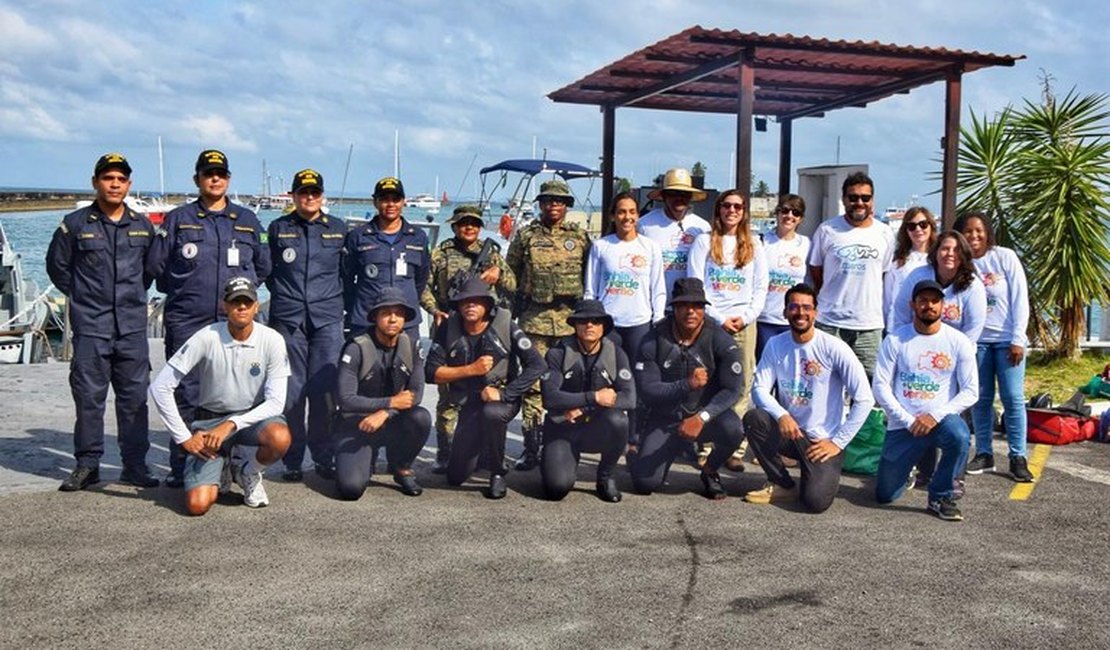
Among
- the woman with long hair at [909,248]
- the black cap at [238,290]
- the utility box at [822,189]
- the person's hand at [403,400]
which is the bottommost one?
the person's hand at [403,400]

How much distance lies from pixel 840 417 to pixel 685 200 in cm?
189

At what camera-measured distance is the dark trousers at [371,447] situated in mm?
6031

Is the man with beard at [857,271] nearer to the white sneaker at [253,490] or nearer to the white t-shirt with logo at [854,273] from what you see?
the white t-shirt with logo at [854,273]

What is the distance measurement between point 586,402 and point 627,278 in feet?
3.29

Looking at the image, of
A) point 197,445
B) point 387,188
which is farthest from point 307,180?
point 197,445

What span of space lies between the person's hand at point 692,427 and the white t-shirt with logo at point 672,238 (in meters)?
1.16

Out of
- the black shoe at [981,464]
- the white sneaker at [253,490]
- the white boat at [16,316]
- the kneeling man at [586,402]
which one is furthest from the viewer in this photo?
the white boat at [16,316]

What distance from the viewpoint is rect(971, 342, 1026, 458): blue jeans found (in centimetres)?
670

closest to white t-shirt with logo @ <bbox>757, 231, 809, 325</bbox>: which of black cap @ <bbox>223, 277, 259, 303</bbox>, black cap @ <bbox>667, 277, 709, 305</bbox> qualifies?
black cap @ <bbox>667, 277, 709, 305</bbox>

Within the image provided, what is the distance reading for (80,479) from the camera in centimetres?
609

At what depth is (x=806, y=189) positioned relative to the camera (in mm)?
11062

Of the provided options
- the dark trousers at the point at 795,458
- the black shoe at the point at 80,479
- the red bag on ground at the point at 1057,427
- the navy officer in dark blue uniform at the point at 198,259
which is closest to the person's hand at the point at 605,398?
the dark trousers at the point at 795,458

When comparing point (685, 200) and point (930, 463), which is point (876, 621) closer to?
point (930, 463)

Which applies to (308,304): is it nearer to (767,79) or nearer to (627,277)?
(627,277)
